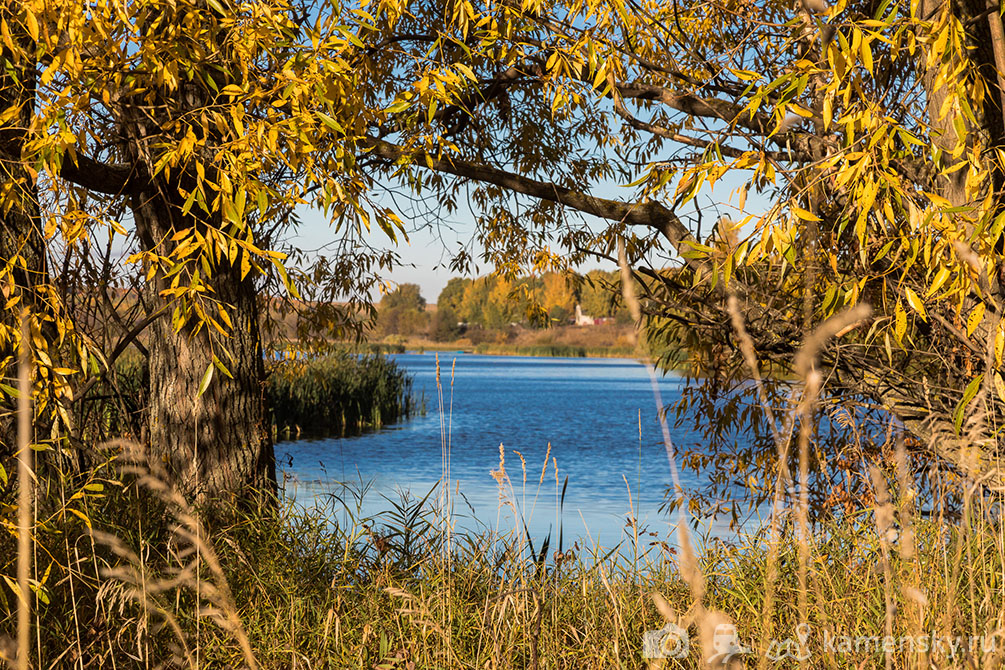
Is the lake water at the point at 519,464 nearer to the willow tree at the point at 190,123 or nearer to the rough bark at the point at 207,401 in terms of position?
the rough bark at the point at 207,401

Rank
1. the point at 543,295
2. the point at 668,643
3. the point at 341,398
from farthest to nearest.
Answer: the point at 341,398, the point at 543,295, the point at 668,643

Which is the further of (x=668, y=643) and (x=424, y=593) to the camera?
(x=424, y=593)

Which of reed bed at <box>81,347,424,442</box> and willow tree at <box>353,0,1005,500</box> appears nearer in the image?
willow tree at <box>353,0,1005,500</box>

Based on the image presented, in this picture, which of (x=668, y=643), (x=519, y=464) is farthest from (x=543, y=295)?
(x=519, y=464)

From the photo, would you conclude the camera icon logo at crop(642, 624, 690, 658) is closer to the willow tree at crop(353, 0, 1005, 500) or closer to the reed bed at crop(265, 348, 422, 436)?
the willow tree at crop(353, 0, 1005, 500)

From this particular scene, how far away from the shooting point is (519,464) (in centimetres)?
1115

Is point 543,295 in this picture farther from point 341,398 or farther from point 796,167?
point 341,398

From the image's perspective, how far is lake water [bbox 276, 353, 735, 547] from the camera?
6.05 metres

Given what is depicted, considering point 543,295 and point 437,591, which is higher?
point 543,295

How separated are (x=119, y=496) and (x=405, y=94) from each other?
227 centimetres

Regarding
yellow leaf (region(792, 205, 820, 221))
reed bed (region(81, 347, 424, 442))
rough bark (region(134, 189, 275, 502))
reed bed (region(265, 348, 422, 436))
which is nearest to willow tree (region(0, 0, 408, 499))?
rough bark (region(134, 189, 275, 502))

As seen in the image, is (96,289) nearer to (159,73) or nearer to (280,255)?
(159,73)

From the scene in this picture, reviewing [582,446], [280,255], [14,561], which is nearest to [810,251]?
[280,255]

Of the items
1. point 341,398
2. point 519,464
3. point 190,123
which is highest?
point 190,123
